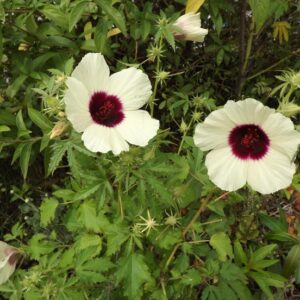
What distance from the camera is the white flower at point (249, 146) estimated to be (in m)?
1.02

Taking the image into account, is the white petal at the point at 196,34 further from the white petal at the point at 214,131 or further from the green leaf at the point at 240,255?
the green leaf at the point at 240,255

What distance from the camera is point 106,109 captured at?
45.4 inches

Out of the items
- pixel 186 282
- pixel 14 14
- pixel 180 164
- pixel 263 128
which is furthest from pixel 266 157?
pixel 14 14

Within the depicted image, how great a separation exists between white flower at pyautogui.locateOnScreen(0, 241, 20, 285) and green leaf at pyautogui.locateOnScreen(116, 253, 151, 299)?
1.45 ft

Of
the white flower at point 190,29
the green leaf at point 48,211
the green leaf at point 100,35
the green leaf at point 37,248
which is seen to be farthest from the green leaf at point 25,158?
the white flower at point 190,29

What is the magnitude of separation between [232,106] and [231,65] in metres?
1.50

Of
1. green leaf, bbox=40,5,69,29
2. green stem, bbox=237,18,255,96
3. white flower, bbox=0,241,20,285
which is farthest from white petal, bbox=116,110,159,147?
green stem, bbox=237,18,255,96

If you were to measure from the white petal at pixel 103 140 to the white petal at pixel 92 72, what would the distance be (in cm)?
10

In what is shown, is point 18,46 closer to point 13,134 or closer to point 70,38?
point 70,38

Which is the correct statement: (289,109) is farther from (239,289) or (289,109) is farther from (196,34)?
(239,289)

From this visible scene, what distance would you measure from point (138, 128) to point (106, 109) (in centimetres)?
9

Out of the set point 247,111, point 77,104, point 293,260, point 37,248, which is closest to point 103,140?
point 77,104

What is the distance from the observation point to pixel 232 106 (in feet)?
3.29

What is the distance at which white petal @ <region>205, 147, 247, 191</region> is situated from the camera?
1.09 m
